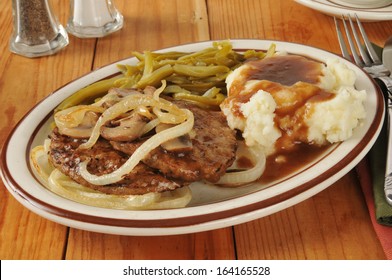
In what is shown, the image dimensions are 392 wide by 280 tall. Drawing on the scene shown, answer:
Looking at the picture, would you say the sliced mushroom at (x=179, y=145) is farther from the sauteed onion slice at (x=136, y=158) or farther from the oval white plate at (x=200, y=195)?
the oval white plate at (x=200, y=195)

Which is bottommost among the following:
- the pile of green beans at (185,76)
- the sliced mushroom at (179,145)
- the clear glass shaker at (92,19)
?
the clear glass shaker at (92,19)

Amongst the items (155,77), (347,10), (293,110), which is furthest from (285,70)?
(347,10)

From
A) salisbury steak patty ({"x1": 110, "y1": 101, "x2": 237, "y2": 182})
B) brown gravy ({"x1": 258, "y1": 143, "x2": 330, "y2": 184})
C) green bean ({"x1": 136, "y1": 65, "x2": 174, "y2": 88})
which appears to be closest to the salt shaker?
green bean ({"x1": 136, "y1": 65, "x2": 174, "y2": 88})

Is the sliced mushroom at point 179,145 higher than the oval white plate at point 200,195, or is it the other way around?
the sliced mushroom at point 179,145

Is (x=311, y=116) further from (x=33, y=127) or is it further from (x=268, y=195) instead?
(x=33, y=127)

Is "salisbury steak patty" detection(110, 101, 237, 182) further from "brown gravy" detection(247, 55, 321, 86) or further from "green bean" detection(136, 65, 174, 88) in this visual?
"green bean" detection(136, 65, 174, 88)

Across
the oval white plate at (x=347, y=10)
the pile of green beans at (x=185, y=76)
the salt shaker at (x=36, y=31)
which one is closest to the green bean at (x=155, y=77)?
the pile of green beans at (x=185, y=76)
